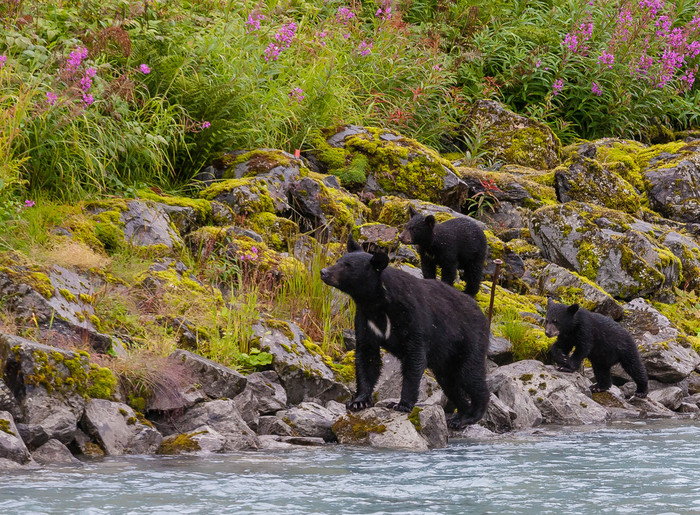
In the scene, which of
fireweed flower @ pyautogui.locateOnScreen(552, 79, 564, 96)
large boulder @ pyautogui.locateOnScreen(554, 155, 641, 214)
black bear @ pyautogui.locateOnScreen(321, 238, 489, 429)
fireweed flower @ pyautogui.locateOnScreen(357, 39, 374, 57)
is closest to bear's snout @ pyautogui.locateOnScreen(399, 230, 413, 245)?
black bear @ pyautogui.locateOnScreen(321, 238, 489, 429)

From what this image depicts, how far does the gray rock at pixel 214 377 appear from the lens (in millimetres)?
6875

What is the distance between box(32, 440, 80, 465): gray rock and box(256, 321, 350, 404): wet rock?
212 centimetres

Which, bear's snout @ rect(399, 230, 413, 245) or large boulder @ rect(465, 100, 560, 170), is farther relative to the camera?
large boulder @ rect(465, 100, 560, 170)

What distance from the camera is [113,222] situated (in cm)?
865

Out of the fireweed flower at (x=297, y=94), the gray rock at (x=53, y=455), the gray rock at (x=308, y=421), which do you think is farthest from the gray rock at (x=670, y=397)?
the gray rock at (x=53, y=455)

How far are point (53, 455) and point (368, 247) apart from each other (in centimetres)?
452

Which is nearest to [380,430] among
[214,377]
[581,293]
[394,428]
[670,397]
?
[394,428]

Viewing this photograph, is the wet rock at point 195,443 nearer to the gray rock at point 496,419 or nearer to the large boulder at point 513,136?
the gray rock at point 496,419

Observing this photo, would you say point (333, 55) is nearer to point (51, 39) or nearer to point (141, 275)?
point (51, 39)

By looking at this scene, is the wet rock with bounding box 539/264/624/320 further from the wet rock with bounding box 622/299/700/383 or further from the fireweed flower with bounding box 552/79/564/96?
the fireweed flower with bounding box 552/79/564/96

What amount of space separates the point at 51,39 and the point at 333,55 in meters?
4.11

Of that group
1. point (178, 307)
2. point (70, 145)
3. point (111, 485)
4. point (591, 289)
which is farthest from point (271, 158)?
point (111, 485)

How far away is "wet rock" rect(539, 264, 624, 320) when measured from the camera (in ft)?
34.3

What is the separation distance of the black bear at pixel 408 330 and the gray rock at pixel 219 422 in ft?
3.04
